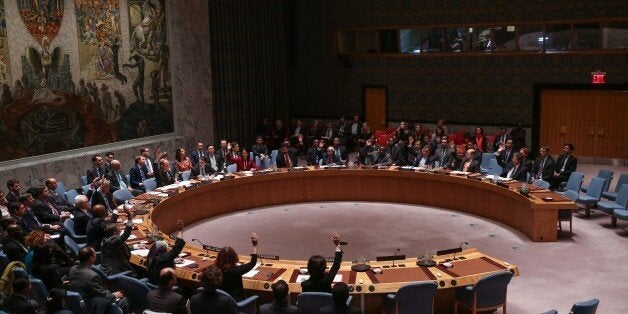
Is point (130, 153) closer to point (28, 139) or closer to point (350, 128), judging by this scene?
point (28, 139)

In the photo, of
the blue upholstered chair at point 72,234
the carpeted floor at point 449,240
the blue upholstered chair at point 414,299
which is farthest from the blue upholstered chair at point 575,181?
the blue upholstered chair at point 72,234

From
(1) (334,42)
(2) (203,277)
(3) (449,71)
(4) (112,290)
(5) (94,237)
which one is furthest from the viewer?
(1) (334,42)

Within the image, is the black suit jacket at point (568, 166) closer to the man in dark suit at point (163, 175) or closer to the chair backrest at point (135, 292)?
the man in dark suit at point (163, 175)

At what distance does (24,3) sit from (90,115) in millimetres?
2941

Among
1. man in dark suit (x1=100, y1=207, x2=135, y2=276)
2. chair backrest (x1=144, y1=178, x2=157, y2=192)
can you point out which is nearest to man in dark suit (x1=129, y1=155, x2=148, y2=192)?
chair backrest (x1=144, y1=178, x2=157, y2=192)

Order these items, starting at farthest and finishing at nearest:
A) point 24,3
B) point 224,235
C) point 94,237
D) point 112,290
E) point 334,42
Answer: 1. point 334,42
2. point 24,3
3. point 224,235
4. point 94,237
5. point 112,290

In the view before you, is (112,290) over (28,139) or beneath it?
beneath

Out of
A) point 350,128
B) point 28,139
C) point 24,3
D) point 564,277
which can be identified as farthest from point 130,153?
point 564,277

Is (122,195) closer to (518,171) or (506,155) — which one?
(518,171)

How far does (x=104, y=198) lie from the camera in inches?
427

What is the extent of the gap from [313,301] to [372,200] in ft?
26.1

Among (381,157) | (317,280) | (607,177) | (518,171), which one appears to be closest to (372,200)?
(381,157)

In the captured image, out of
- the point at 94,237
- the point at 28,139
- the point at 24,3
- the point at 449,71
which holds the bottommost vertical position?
the point at 94,237

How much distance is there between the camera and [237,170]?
1511 centimetres
